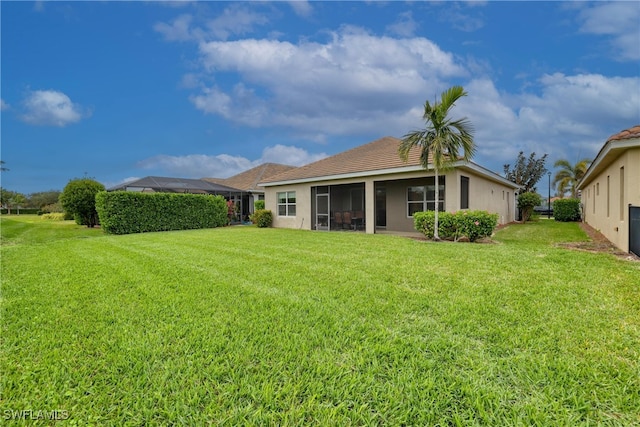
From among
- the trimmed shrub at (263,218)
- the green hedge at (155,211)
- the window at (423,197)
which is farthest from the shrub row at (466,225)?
the green hedge at (155,211)

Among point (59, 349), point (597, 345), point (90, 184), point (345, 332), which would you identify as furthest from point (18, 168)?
point (597, 345)

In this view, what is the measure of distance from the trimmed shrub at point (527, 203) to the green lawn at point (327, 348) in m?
21.5

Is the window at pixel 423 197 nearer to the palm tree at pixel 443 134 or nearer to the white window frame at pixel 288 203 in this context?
the palm tree at pixel 443 134

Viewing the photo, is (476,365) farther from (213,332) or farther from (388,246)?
(388,246)

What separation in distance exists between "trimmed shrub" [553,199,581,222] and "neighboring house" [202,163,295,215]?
24099 mm

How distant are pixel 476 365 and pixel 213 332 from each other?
2.63m

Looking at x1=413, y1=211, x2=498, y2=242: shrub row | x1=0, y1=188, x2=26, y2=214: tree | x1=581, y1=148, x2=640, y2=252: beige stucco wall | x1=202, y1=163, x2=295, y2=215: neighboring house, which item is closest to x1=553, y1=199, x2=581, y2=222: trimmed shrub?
x1=581, y1=148, x2=640, y2=252: beige stucco wall

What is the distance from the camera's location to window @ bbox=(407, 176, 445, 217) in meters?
14.9

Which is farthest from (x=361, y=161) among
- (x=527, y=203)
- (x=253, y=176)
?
(x=253, y=176)

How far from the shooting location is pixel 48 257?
27.6ft

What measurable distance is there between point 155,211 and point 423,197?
14.5 m

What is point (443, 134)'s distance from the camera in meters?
11.1

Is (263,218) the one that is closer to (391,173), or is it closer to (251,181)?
(391,173)

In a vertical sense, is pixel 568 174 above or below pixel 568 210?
above
